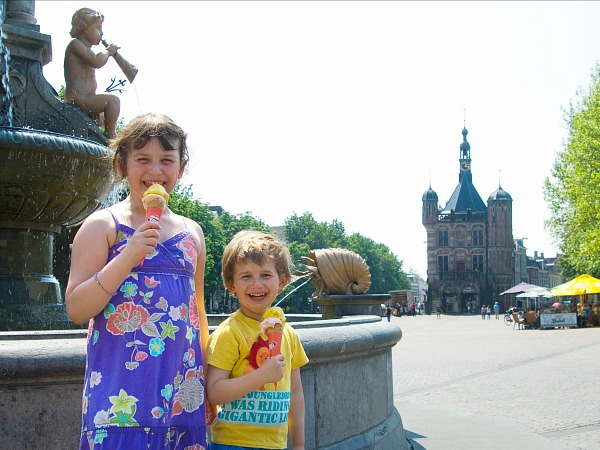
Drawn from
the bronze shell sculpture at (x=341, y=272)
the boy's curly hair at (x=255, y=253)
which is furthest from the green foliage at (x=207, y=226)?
the boy's curly hair at (x=255, y=253)

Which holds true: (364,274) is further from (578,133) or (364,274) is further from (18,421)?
(578,133)

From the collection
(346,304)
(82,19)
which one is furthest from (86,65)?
(346,304)

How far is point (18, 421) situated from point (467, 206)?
351 feet

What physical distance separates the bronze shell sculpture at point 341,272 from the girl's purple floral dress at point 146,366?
620 cm

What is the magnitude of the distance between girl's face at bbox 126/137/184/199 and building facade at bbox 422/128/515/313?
98.5m

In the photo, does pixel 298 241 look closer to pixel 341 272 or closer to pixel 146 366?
pixel 341 272

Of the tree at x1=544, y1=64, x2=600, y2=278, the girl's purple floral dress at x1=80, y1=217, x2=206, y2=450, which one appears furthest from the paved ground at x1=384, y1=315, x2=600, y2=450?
the tree at x1=544, y1=64, x2=600, y2=278

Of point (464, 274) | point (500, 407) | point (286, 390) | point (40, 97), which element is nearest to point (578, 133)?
point (500, 407)

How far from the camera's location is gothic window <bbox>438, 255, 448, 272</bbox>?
4082 inches

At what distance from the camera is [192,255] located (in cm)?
250

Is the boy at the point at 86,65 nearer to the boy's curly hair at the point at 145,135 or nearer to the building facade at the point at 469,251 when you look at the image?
the boy's curly hair at the point at 145,135

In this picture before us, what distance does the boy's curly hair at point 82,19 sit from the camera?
7.14 m

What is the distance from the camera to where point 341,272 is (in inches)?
340

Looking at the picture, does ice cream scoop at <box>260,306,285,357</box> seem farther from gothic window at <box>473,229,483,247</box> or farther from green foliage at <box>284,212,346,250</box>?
gothic window at <box>473,229,483,247</box>
